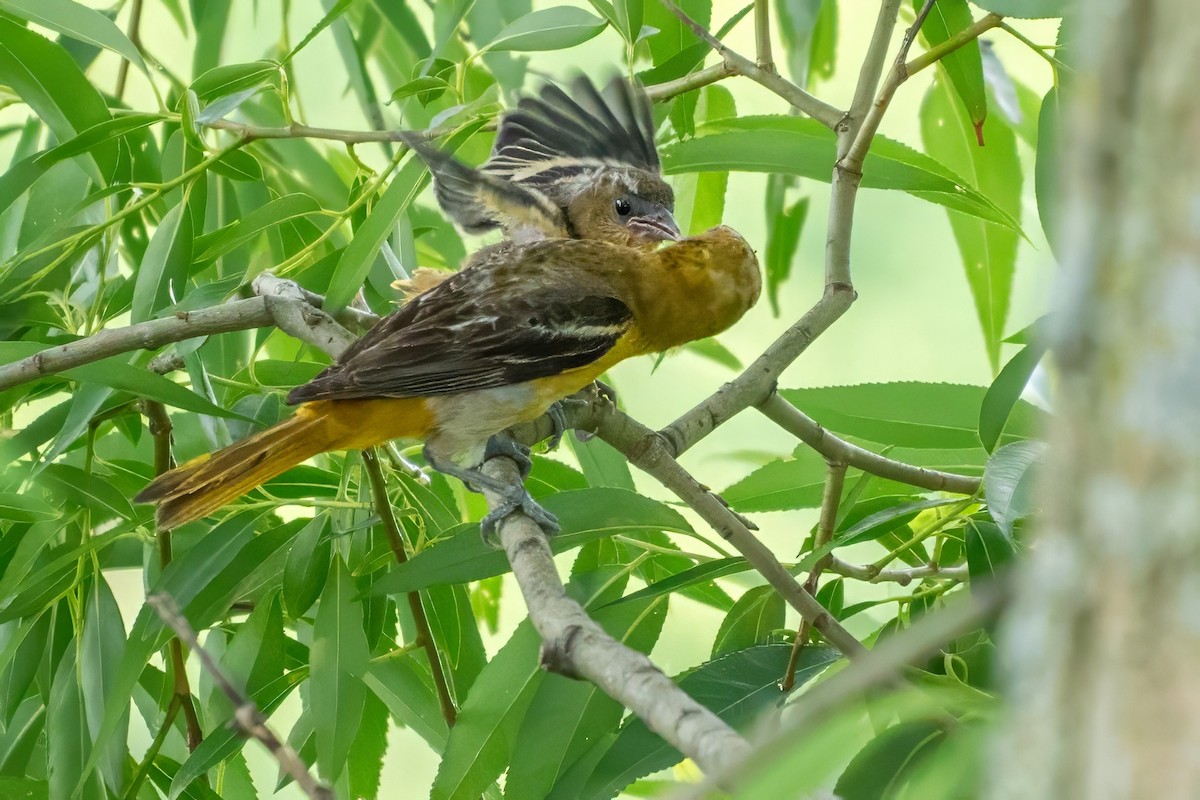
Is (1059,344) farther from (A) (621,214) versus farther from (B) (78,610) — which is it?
(A) (621,214)

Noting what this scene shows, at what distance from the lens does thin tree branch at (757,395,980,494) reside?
1.70 meters

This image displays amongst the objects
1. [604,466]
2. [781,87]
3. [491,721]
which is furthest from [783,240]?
[491,721]

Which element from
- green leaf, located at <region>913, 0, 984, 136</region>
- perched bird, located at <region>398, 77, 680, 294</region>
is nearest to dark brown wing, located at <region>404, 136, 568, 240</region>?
perched bird, located at <region>398, 77, 680, 294</region>

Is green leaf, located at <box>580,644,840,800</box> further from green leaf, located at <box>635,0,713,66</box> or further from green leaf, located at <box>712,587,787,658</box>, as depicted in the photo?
green leaf, located at <box>635,0,713,66</box>

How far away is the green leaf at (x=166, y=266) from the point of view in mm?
1828

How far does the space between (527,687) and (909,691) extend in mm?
880

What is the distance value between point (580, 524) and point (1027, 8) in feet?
2.70

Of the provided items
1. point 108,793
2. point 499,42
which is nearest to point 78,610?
point 108,793

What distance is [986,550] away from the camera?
4.75 ft

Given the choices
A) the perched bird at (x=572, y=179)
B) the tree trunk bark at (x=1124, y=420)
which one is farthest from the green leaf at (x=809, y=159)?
the tree trunk bark at (x=1124, y=420)

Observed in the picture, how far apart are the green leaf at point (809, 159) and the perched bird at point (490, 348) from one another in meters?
0.15

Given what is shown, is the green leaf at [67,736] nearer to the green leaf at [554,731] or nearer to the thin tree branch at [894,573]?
the green leaf at [554,731]

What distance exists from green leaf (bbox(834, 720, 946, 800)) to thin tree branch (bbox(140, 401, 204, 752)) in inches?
37.0

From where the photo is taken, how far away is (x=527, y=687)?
151cm
